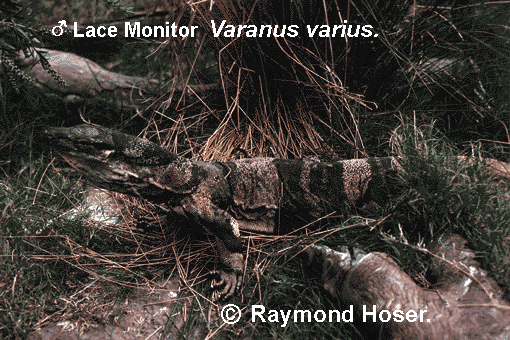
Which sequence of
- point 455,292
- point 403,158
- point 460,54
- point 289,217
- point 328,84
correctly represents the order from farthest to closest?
point 460,54
point 328,84
point 289,217
point 403,158
point 455,292

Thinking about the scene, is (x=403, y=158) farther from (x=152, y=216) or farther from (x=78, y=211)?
(x=78, y=211)

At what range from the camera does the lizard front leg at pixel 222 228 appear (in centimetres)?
241

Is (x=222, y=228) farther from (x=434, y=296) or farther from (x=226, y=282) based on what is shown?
(x=434, y=296)

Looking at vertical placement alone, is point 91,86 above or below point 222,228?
above

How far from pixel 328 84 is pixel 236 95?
79 centimetres

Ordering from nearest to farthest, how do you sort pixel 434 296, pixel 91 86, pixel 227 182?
pixel 434 296 → pixel 227 182 → pixel 91 86

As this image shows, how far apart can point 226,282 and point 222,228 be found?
359 millimetres

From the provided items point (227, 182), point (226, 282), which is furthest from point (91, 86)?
point (226, 282)

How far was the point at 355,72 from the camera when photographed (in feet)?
10.2

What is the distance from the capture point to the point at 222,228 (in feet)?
8.18

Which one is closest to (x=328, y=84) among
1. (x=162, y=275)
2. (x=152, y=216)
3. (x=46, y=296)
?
(x=152, y=216)

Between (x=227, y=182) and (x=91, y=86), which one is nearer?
(x=227, y=182)

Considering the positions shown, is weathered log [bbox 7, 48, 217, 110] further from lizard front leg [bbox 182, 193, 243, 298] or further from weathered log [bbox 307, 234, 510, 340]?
weathered log [bbox 307, 234, 510, 340]

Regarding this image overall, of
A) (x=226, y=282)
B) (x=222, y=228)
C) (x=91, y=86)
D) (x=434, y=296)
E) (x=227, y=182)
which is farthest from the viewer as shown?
(x=91, y=86)
